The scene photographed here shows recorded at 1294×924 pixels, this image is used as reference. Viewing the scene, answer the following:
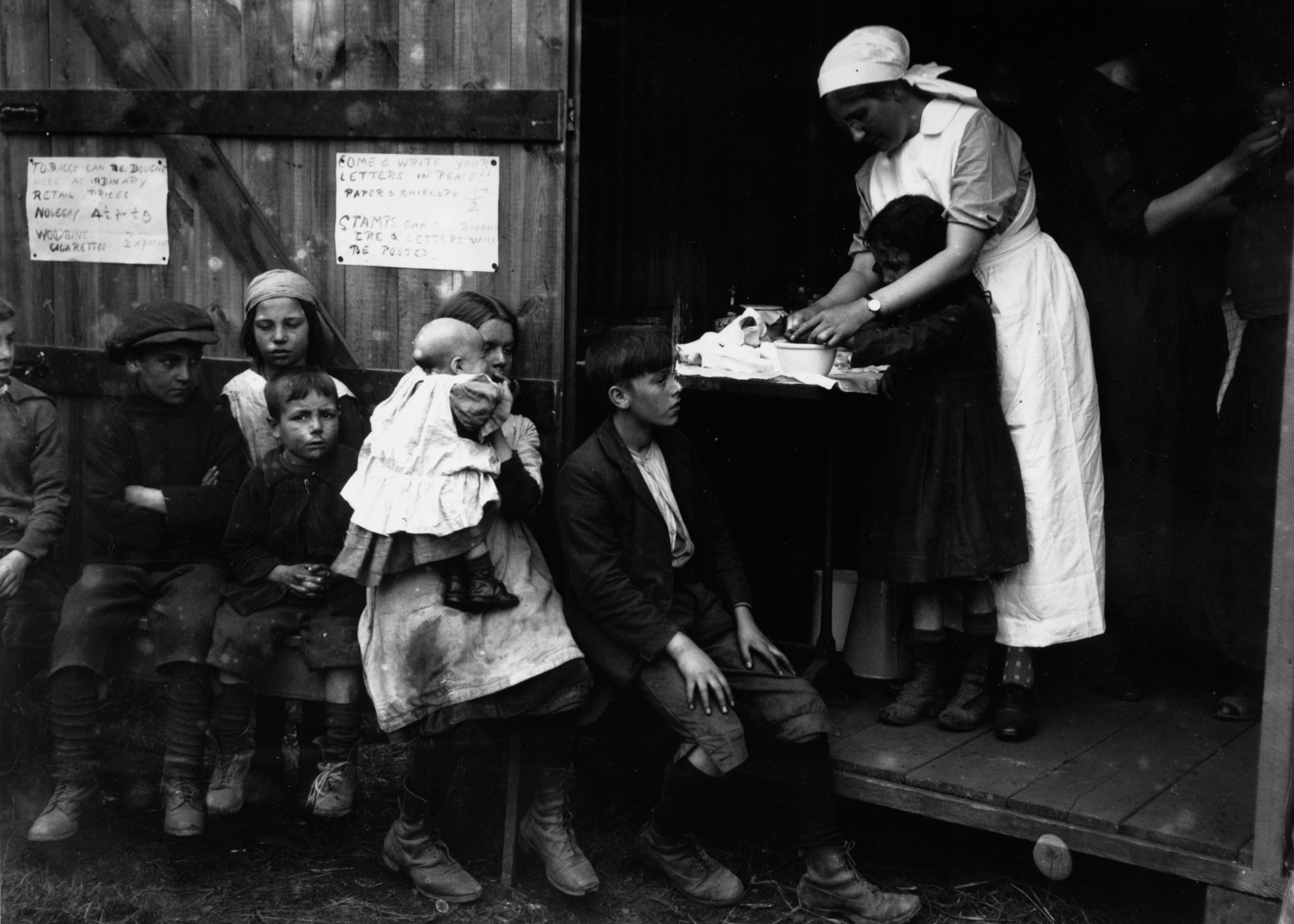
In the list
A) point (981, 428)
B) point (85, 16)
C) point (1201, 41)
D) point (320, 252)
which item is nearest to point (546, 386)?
point (320, 252)

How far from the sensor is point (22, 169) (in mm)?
4855

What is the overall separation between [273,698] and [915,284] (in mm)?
2425

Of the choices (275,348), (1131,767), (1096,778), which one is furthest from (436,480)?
(1131,767)

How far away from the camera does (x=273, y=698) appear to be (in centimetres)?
432

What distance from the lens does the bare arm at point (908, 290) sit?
3941 mm

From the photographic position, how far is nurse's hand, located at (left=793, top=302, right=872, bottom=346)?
3.94m

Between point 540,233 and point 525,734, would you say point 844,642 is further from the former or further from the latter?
point 540,233

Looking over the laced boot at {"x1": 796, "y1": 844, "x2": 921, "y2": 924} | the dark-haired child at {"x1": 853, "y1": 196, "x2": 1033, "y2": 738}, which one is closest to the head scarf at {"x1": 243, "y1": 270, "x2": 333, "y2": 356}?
the dark-haired child at {"x1": 853, "y1": 196, "x2": 1033, "y2": 738}

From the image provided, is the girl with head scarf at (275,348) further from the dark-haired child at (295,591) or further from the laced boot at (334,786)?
the laced boot at (334,786)

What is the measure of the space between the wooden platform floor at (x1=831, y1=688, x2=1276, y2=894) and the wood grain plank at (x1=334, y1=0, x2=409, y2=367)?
1.94m

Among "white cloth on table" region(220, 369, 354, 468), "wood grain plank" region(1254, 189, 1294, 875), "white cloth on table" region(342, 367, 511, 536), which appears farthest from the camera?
"white cloth on table" region(220, 369, 354, 468)

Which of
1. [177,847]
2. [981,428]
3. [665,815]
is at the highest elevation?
[981,428]

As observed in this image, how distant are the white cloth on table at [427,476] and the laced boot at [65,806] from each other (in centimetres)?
130

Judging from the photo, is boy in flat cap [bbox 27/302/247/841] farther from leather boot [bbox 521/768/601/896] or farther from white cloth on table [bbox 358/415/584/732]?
leather boot [bbox 521/768/601/896]
